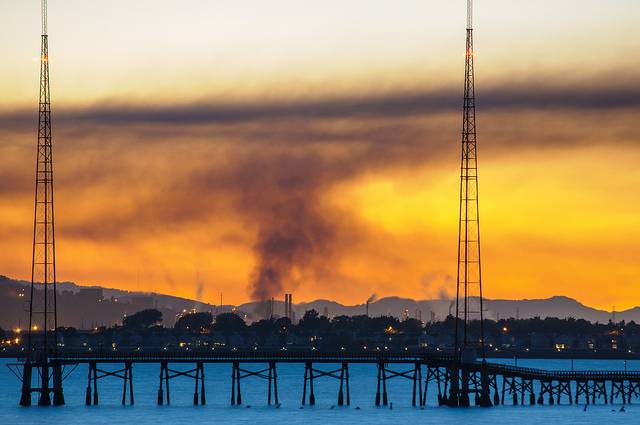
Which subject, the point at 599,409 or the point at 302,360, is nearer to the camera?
the point at 302,360

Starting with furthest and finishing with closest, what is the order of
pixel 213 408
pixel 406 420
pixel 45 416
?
pixel 213 408
pixel 406 420
pixel 45 416

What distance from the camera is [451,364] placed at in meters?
134

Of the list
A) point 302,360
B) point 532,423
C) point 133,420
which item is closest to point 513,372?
point 532,423

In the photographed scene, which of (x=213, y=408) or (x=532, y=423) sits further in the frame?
(x=213, y=408)

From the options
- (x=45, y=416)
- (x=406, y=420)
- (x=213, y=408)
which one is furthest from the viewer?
(x=213, y=408)

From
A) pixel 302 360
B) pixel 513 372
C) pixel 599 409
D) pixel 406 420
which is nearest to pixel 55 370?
pixel 302 360

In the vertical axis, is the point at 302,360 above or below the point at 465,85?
below

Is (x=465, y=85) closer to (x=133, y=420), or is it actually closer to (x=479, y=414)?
(x=479, y=414)

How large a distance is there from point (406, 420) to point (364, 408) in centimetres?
2175

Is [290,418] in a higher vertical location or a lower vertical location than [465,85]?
lower

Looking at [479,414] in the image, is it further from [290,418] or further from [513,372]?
[290,418]

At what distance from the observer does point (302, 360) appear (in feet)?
452

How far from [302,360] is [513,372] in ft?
69.3

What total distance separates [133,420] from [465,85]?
47.1 m
